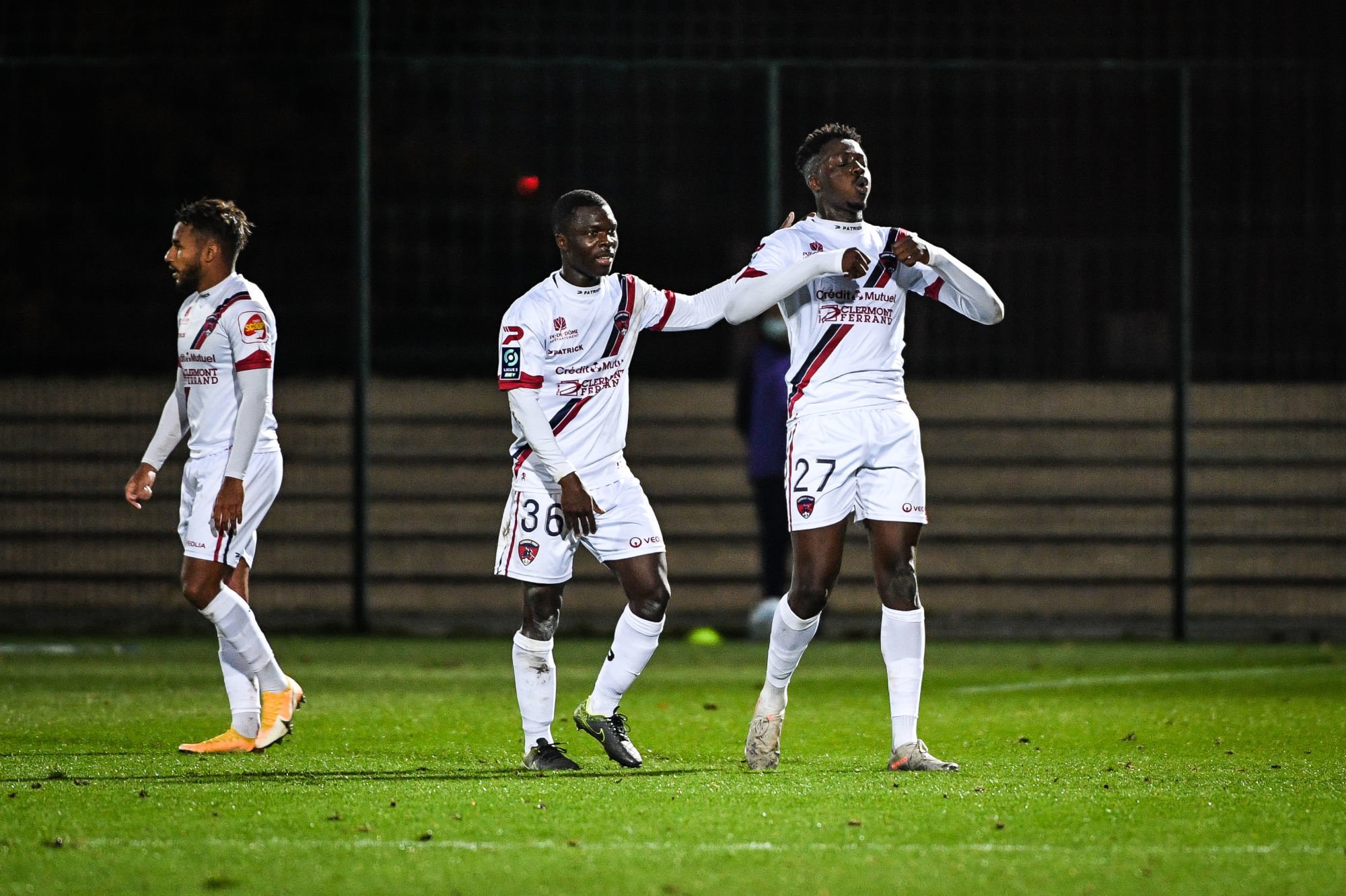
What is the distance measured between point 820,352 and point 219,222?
7.83 feet

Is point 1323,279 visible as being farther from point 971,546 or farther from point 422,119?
point 422,119

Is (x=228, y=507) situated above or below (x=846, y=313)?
below

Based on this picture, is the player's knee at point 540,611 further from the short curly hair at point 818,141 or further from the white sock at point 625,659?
the short curly hair at point 818,141

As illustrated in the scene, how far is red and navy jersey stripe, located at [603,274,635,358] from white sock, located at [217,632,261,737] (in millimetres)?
1879

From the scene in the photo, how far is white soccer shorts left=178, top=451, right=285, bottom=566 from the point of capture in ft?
22.9

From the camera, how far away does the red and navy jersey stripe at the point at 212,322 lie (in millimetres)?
7062

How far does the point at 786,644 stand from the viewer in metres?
6.68

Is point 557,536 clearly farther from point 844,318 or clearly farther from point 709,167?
point 709,167

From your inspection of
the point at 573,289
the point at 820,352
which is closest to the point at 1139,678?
the point at 820,352

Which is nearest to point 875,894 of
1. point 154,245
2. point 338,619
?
point 338,619

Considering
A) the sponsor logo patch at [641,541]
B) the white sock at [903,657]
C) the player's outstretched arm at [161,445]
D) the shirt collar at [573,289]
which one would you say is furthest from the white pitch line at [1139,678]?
the player's outstretched arm at [161,445]

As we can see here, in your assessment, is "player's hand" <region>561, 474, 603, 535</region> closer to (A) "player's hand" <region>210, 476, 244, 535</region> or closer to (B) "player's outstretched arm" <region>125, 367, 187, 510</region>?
(A) "player's hand" <region>210, 476, 244, 535</region>

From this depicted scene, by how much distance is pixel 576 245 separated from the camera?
6555 millimetres

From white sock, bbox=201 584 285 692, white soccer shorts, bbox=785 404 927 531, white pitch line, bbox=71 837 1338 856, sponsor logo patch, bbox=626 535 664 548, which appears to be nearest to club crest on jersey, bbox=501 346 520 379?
sponsor logo patch, bbox=626 535 664 548
